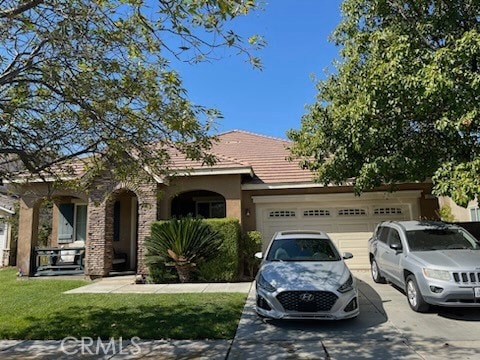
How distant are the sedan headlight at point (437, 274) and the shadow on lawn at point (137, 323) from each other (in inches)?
152

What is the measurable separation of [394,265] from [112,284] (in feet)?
28.1

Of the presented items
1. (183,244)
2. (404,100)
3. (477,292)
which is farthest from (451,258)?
(183,244)

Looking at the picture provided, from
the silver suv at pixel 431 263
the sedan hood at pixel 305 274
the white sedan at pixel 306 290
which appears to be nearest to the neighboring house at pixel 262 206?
the silver suv at pixel 431 263

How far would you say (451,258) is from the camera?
796cm

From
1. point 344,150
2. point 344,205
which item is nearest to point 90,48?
point 344,150

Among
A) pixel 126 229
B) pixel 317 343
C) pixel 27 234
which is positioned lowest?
pixel 317 343

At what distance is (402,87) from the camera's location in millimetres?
8484

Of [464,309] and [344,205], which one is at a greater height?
[344,205]

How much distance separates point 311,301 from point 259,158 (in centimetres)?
1039

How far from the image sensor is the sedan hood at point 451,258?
25.0 feet

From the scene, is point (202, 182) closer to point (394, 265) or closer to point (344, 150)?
point (344, 150)

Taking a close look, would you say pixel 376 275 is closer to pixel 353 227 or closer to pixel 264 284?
pixel 353 227

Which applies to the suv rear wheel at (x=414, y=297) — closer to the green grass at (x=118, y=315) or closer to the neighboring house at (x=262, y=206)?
the green grass at (x=118, y=315)

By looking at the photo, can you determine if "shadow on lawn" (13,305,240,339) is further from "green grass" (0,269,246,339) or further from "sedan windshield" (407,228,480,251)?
"sedan windshield" (407,228,480,251)
